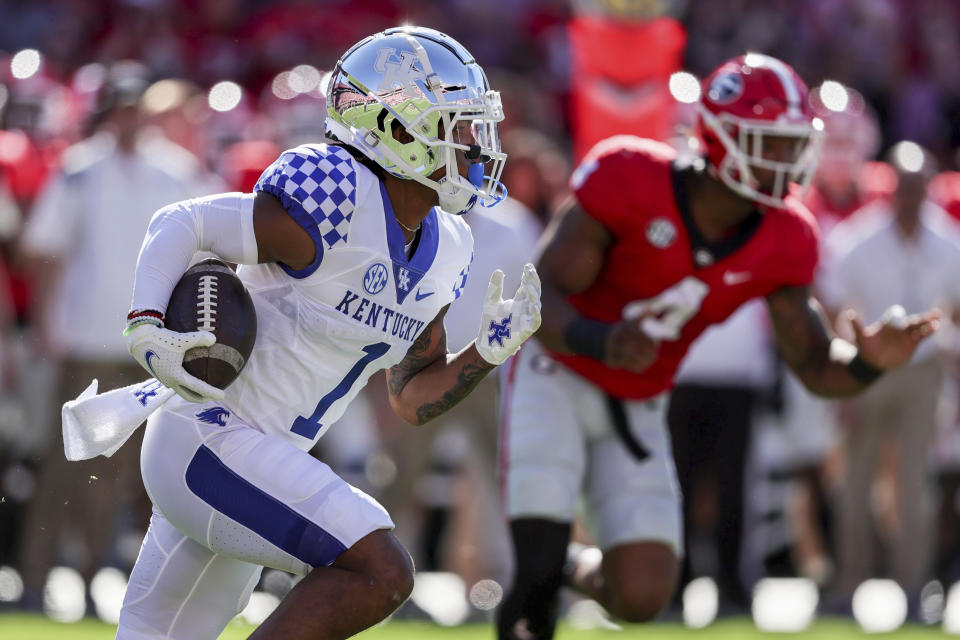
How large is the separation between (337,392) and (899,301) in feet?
14.8

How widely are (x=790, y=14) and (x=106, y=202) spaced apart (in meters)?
6.65

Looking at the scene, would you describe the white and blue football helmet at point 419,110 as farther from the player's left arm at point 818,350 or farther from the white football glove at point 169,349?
the player's left arm at point 818,350

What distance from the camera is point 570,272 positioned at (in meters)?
4.85

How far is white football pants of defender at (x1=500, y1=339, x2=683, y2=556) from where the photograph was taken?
191 inches

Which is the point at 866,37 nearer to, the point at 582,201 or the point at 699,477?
the point at 699,477

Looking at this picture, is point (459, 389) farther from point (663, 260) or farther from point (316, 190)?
point (663, 260)

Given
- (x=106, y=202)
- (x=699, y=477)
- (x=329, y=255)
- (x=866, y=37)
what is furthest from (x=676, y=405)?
(x=866, y=37)

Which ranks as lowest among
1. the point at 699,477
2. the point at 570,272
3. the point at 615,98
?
the point at 699,477

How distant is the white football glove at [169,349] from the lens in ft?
11.0

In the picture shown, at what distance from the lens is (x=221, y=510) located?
346 cm

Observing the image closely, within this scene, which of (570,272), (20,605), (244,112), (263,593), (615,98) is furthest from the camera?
(244,112)

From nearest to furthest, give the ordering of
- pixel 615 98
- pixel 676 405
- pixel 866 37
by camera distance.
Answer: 1. pixel 676 405
2. pixel 615 98
3. pixel 866 37

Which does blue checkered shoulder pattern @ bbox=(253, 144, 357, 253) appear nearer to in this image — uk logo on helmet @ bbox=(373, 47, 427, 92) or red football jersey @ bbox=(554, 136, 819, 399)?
uk logo on helmet @ bbox=(373, 47, 427, 92)

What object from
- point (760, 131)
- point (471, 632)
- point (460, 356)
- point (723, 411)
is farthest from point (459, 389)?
point (723, 411)
